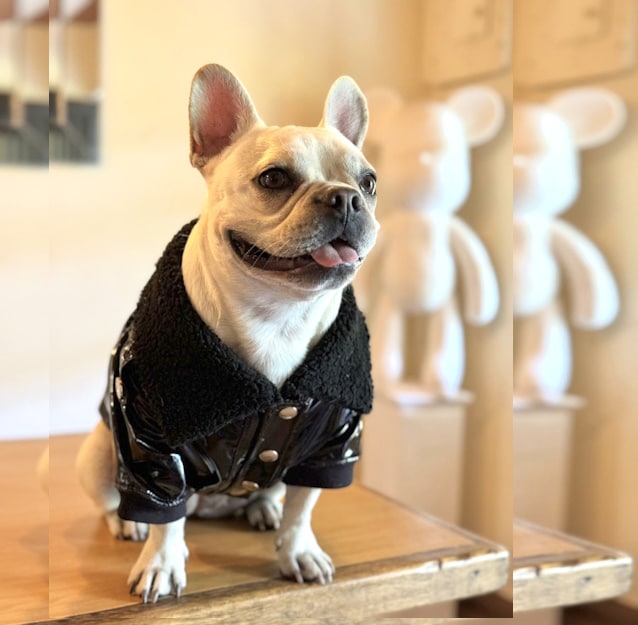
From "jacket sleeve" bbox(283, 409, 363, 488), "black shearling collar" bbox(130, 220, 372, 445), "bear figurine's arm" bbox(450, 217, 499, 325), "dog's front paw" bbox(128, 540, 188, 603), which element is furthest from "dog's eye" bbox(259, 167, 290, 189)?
"bear figurine's arm" bbox(450, 217, 499, 325)

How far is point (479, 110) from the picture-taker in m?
1.10

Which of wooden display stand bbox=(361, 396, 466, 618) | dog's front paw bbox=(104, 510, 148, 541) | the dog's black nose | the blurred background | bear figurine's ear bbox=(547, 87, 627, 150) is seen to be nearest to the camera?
the dog's black nose

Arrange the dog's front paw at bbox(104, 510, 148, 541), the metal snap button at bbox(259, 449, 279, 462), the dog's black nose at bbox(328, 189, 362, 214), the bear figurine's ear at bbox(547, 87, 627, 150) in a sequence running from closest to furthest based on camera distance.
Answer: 1. the dog's black nose at bbox(328, 189, 362, 214)
2. the metal snap button at bbox(259, 449, 279, 462)
3. the dog's front paw at bbox(104, 510, 148, 541)
4. the bear figurine's ear at bbox(547, 87, 627, 150)

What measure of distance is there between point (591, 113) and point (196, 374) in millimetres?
748

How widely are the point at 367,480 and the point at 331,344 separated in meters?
0.48

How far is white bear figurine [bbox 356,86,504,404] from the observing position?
1115 mm

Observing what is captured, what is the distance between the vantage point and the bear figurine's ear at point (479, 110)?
1083 mm

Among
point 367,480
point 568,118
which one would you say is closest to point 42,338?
point 367,480

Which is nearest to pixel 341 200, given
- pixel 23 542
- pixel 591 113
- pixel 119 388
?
pixel 119 388

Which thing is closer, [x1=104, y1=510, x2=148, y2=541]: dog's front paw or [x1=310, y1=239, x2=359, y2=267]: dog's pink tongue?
[x1=310, y1=239, x2=359, y2=267]: dog's pink tongue

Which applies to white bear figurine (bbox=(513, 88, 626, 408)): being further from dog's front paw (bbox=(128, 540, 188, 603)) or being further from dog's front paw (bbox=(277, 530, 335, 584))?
dog's front paw (bbox=(128, 540, 188, 603))

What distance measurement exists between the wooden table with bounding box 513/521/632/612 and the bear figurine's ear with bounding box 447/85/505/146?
623mm

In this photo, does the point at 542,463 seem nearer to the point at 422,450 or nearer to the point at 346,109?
the point at 422,450

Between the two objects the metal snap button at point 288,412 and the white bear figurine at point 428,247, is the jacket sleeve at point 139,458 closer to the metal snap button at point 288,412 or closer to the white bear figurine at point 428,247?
the metal snap button at point 288,412
